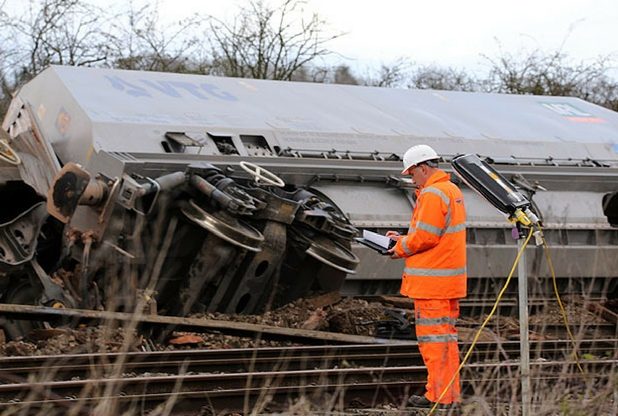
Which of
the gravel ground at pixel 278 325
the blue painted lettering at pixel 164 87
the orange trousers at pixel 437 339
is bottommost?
the gravel ground at pixel 278 325

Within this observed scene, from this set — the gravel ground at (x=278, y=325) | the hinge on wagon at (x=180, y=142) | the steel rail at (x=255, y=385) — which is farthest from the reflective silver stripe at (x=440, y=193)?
the hinge on wagon at (x=180, y=142)

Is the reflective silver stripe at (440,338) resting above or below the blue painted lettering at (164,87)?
below

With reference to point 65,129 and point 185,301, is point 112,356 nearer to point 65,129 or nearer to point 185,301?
point 185,301

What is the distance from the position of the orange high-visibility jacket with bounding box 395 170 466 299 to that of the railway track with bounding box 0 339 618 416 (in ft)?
1.66

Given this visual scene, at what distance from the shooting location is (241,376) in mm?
6062

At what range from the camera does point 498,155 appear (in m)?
10.7

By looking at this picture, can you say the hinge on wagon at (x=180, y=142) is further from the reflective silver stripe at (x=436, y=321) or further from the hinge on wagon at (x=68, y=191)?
the reflective silver stripe at (x=436, y=321)

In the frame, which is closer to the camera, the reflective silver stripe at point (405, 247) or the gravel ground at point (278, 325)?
the reflective silver stripe at point (405, 247)

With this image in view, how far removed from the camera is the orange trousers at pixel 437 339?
552 cm

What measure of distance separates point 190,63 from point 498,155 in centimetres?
954

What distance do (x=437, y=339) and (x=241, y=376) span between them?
1.28m

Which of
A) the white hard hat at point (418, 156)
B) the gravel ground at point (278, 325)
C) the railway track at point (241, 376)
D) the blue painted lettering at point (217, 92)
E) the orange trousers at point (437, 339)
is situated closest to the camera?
the railway track at point (241, 376)

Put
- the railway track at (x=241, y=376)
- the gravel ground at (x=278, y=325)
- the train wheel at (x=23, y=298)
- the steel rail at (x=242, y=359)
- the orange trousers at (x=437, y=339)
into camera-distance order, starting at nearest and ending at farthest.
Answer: the railway track at (x=241, y=376) → the orange trousers at (x=437, y=339) → the steel rail at (x=242, y=359) → the gravel ground at (x=278, y=325) → the train wheel at (x=23, y=298)

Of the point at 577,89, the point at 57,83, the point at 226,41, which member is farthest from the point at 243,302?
the point at 577,89
